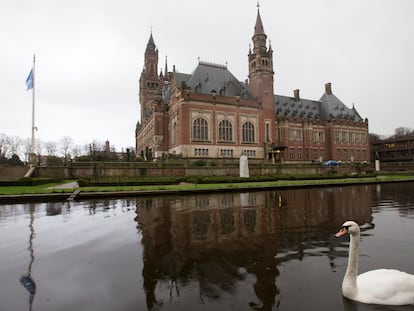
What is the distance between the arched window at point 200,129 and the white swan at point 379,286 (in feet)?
151

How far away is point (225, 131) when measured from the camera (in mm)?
52844

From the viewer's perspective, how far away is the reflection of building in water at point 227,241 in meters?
5.05

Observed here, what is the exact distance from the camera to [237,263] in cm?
589

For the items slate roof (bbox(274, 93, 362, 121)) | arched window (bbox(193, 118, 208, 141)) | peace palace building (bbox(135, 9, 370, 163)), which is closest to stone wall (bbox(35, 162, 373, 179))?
peace palace building (bbox(135, 9, 370, 163))

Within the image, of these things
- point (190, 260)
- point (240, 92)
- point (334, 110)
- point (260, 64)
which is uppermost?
point (260, 64)

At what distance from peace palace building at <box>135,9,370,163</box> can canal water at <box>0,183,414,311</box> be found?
37.7m

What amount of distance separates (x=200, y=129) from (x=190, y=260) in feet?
147

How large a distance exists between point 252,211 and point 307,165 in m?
36.3

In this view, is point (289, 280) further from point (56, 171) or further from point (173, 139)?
point (173, 139)

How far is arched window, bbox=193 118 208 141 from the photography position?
5000cm

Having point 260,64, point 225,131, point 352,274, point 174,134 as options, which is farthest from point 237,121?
point 352,274

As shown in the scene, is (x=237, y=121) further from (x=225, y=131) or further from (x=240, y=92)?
(x=240, y=92)

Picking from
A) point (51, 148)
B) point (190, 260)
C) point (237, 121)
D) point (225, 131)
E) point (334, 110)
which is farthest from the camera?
point (51, 148)

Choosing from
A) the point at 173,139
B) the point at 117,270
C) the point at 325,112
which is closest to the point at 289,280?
the point at 117,270
